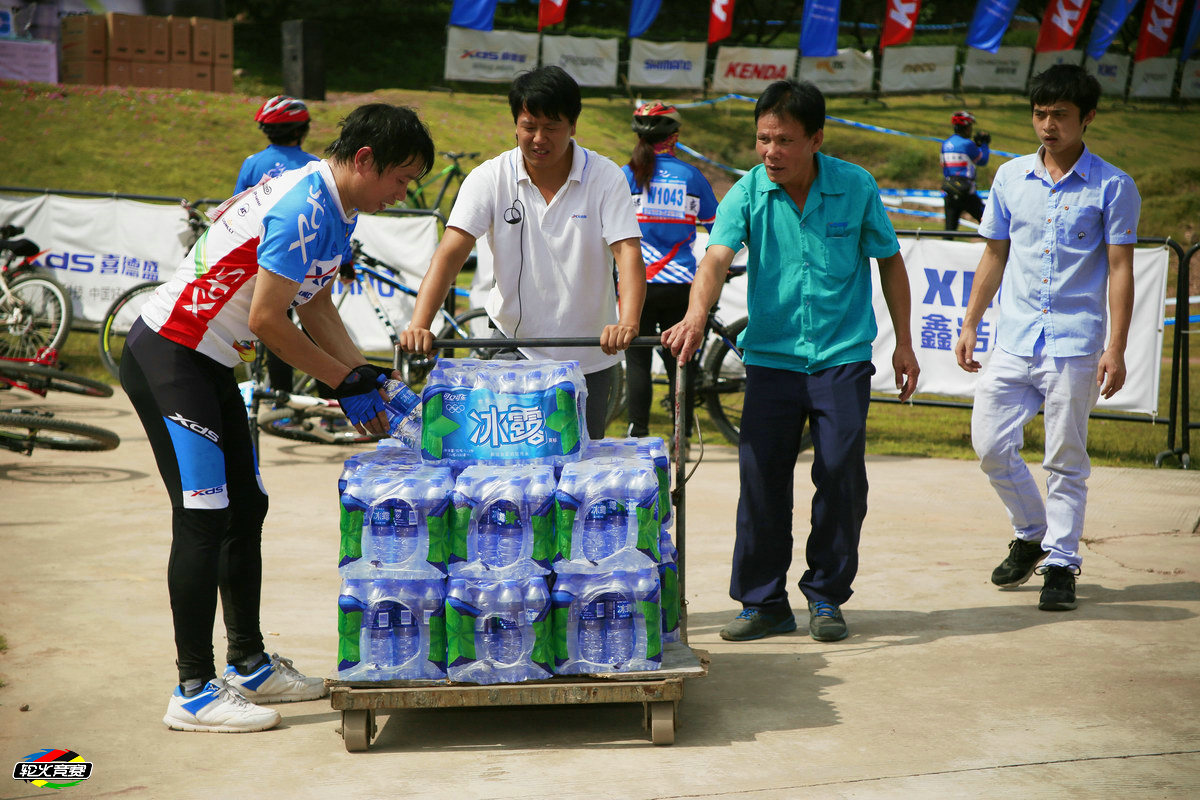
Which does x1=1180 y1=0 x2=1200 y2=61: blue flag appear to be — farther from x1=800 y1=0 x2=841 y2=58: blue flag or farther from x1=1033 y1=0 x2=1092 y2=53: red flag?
x1=800 y1=0 x2=841 y2=58: blue flag

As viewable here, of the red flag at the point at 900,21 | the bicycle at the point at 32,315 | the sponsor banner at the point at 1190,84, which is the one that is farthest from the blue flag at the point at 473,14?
the sponsor banner at the point at 1190,84

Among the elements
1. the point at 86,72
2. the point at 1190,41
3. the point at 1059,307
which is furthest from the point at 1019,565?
the point at 1190,41

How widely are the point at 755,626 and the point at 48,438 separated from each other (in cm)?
499

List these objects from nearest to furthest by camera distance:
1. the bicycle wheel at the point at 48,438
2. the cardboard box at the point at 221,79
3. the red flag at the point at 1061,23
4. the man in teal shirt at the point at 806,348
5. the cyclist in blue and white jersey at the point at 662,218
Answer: the man in teal shirt at the point at 806,348, the bicycle wheel at the point at 48,438, the cyclist in blue and white jersey at the point at 662,218, the cardboard box at the point at 221,79, the red flag at the point at 1061,23

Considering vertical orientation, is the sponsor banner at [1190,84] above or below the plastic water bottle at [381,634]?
above

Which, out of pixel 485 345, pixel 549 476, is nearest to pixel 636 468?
pixel 549 476

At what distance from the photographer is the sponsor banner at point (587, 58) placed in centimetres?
2925

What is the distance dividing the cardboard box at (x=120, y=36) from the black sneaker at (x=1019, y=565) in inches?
1064

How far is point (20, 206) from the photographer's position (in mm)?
11477

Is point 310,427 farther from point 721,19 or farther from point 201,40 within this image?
point 721,19

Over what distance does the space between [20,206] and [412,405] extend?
971 centimetres

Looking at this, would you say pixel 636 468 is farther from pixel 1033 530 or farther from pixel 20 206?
pixel 20 206

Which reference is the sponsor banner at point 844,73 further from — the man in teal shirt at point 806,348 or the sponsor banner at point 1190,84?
the man in teal shirt at point 806,348

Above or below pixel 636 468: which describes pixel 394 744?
below
